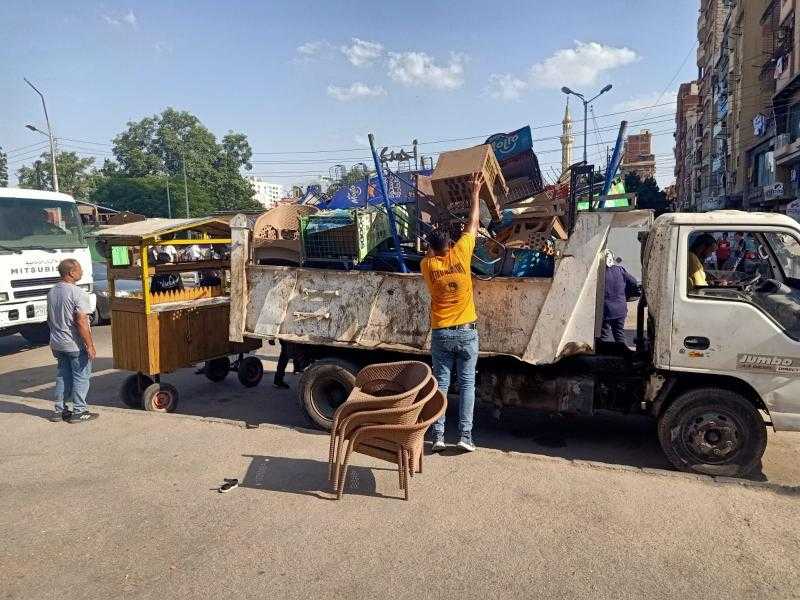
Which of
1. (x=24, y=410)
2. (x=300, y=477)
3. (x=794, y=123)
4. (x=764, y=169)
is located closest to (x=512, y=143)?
(x=300, y=477)

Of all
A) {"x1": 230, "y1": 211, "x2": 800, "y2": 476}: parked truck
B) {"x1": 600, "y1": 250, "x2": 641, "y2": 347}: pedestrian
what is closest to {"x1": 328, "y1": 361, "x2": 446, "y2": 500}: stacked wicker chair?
{"x1": 230, "y1": 211, "x2": 800, "y2": 476}: parked truck

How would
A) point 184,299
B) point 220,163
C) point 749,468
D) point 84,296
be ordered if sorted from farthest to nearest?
point 220,163, point 184,299, point 84,296, point 749,468

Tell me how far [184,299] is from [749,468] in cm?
603

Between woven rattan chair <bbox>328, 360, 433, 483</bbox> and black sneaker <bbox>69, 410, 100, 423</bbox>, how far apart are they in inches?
125

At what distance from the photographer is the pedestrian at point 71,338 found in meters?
5.49

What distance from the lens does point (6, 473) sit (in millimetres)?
4363

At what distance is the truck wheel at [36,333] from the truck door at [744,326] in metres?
10.8

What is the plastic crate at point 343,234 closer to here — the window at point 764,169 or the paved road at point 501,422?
the paved road at point 501,422

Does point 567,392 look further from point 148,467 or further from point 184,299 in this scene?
point 184,299

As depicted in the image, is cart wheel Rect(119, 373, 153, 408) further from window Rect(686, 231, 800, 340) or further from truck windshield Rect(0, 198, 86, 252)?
window Rect(686, 231, 800, 340)

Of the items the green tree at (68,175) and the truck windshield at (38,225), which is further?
the green tree at (68,175)

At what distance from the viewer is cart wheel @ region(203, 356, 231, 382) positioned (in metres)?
7.54

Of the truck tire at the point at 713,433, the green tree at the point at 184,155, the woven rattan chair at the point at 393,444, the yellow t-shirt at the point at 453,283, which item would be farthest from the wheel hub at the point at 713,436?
the green tree at the point at 184,155

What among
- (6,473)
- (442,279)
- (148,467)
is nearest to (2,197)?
(6,473)
